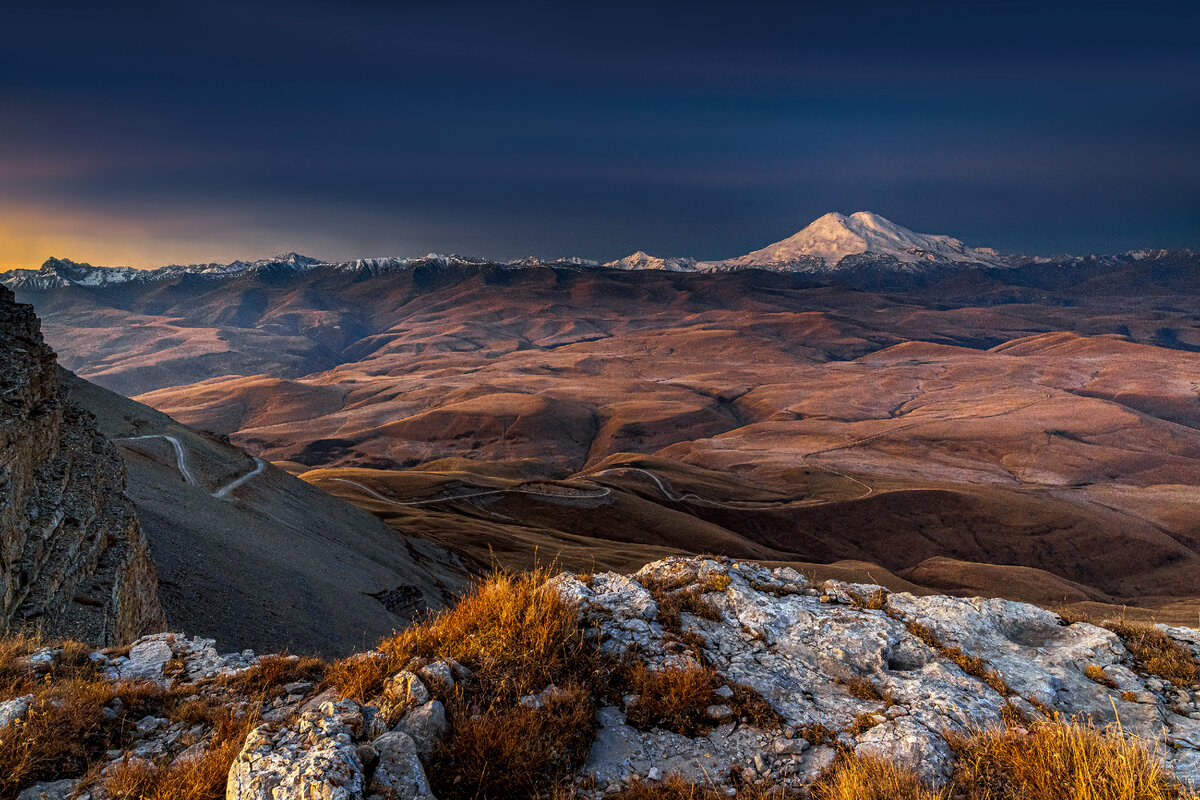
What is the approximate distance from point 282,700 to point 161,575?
22.6 m

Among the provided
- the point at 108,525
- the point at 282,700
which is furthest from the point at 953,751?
the point at 108,525

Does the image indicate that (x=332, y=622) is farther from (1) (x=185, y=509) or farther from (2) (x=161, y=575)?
(1) (x=185, y=509)

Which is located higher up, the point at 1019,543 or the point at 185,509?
the point at 185,509

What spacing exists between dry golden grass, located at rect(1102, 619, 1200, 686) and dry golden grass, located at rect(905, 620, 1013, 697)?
6.17 feet

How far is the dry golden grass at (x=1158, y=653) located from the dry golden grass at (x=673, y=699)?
5.45 meters

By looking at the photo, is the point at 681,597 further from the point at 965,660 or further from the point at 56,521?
the point at 56,521

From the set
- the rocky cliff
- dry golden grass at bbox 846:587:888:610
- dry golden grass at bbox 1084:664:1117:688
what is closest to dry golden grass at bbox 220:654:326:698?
the rocky cliff

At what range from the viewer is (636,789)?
4.52 meters

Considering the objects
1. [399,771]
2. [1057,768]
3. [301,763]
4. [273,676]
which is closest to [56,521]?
[273,676]

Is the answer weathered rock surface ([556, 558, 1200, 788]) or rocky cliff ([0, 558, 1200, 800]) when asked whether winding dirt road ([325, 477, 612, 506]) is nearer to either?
rocky cliff ([0, 558, 1200, 800])

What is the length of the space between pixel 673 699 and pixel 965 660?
383 cm

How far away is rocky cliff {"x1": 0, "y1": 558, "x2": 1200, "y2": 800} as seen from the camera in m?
4.45

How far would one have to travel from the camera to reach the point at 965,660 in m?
6.82

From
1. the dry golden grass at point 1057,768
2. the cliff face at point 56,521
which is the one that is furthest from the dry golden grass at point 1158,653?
the cliff face at point 56,521
